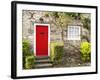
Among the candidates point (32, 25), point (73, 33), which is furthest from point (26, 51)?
point (73, 33)

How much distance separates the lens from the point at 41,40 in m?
1.82

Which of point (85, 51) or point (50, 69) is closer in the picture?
point (50, 69)

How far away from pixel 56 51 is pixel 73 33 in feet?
0.72

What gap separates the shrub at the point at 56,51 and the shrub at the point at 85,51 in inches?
8.1

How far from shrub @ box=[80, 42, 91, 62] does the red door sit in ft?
1.12

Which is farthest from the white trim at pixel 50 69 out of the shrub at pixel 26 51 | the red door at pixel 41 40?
the red door at pixel 41 40

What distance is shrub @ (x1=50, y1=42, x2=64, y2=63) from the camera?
1.86 metres

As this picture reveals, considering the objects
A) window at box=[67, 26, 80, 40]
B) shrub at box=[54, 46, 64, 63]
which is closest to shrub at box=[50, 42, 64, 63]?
shrub at box=[54, 46, 64, 63]

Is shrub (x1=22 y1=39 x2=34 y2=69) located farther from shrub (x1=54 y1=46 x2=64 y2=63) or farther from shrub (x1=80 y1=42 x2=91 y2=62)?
shrub (x1=80 y1=42 x2=91 y2=62)

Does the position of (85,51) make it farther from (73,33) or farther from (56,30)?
(56,30)

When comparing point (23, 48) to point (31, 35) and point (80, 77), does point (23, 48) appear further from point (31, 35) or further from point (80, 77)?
point (80, 77)

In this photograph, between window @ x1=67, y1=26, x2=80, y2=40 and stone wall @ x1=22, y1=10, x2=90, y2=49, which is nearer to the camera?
stone wall @ x1=22, y1=10, x2=90, y2=49
